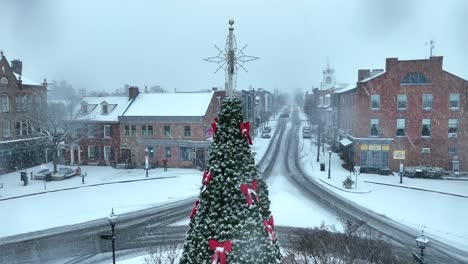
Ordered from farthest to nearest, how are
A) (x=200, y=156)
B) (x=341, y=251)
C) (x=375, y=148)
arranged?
(x=200, y=156) < (x=375, y=148) < (x=341, y=251)

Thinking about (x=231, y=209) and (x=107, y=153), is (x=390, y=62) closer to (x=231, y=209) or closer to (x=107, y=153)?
(x=107, y=153)

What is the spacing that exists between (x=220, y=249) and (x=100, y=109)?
121ft

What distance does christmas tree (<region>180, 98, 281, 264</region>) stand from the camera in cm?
644

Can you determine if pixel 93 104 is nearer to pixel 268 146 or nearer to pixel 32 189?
pixel 32 189

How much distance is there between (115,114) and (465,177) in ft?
114

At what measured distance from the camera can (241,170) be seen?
671 centimetres

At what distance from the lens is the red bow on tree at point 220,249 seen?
20.8ft

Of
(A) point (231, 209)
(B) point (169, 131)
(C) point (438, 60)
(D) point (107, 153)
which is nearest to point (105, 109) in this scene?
(D) point (107, 153)

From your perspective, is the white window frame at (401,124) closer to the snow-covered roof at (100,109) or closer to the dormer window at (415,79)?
the dormer window at (415,79)

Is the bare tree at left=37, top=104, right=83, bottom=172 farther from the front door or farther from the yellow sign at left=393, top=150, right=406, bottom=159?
the yellow sign at left=393, top=150, right=406, bottom=159

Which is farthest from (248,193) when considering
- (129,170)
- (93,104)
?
(93,104)

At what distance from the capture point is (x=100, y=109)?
131 feet

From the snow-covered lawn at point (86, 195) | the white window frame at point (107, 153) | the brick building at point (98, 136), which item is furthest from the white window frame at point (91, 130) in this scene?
the snow-covered lawn at point (86, 195)

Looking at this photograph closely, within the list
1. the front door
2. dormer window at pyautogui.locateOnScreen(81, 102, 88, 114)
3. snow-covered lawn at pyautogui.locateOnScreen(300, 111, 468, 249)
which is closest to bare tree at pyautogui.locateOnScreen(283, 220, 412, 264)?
snow-covered lawn at pyautogui.locateOnScreen(300, 111, 468, 249)
